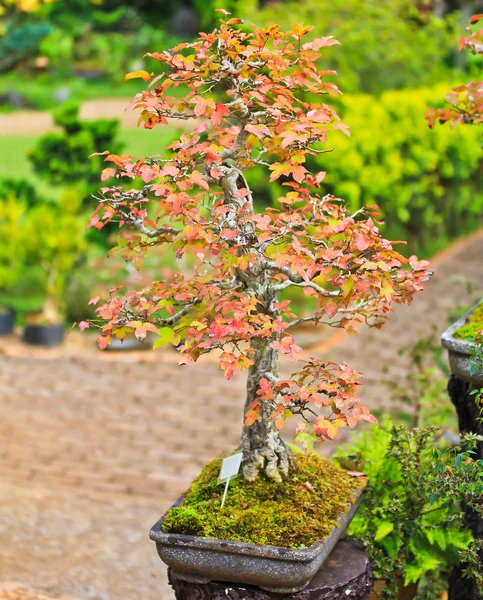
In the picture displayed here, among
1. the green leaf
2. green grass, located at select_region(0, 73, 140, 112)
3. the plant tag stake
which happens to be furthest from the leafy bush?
green grass, located at select_region(0, 73, 140, 112)

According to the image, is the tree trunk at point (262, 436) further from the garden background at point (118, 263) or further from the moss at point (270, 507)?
the garden background at point (118, 263)

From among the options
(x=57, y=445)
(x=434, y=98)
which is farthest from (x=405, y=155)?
(x=57, y=445)

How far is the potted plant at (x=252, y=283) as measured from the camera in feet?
8.08

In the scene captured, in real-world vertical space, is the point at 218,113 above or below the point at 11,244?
above

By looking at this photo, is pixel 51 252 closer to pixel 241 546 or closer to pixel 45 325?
pixel 45 325

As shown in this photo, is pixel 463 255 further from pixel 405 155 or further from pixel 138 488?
pixel 138 488

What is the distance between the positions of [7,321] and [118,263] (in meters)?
1.48

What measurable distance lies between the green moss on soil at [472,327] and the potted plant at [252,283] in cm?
27

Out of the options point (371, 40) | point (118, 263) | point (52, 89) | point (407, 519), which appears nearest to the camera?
A: point (407, 519)

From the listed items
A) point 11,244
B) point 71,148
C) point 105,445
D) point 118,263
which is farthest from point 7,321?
point 105,445

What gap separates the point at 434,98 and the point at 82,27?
7963 mm

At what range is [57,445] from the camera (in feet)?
17.9

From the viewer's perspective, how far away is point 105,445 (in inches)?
216

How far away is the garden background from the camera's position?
4.57 metres
